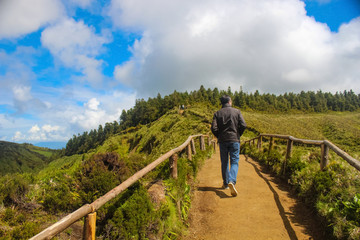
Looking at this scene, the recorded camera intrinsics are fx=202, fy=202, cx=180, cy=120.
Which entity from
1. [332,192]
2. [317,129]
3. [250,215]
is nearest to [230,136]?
[250,215]

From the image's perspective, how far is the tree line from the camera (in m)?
88.4

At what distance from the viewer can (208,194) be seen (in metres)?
5.05

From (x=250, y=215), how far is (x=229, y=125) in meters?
1.93

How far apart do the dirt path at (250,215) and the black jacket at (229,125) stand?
1.41 metres

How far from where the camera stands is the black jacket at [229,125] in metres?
4.73

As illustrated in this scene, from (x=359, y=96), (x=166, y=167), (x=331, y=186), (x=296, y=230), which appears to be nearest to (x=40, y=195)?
(x=166, y=167)

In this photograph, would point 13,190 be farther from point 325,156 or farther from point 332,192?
point 325,156

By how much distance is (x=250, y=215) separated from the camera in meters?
3.98

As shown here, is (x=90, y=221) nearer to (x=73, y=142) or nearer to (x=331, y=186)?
(x=331, y=186)

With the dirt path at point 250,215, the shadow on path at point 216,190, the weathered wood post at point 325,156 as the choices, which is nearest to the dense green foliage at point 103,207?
the dirt path at point 250,215

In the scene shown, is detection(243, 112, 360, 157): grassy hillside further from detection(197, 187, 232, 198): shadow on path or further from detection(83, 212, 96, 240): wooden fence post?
detection(83, 212, 96, 240): wooden fence post

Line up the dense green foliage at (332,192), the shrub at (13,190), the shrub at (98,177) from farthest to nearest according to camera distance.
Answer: the shrub at (98,177)
the shrub at (13,190)
the dense green foliage at (332,192)

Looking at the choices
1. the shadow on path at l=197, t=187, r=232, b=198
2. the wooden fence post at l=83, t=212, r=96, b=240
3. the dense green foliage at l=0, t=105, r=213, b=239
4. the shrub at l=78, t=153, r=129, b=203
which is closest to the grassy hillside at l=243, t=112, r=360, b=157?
the shadow on path at l=197, t=187, r=232, b=198

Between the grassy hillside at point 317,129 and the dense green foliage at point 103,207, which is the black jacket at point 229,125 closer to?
the dense green foliage at point 103,207
